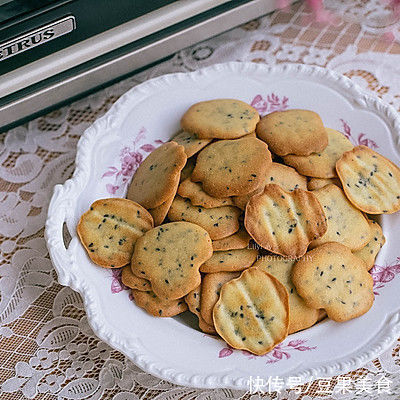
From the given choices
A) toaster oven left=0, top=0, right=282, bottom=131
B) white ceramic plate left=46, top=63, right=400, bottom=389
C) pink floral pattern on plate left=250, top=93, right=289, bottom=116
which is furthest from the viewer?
pink floral pattern on plate left=250, top=93, right=289, bottom=116

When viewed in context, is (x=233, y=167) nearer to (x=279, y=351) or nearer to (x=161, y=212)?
(x=161, y=212)

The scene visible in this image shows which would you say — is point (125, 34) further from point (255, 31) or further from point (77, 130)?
point (255, 31)

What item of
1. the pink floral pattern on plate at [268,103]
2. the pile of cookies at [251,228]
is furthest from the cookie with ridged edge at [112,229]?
the pink floral pattern on plate at [268,103]

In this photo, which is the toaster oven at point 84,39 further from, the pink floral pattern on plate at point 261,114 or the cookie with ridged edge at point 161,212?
the cookie with ridged edge at point 161,212

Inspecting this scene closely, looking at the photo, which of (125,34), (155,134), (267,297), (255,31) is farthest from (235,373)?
(255,31)

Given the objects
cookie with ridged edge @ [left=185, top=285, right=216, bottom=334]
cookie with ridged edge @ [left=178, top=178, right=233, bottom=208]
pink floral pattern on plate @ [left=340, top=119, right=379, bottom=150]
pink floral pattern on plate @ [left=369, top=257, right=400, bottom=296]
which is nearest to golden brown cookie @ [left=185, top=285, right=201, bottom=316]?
cookie with ridged edge @ [left=185, top=285, right=216, bottom=334]

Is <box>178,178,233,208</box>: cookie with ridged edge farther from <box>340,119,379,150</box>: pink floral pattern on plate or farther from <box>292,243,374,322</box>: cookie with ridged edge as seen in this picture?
<box>340,119,379,150</box>: pink floral pattern on plate
